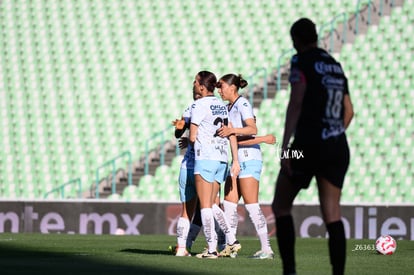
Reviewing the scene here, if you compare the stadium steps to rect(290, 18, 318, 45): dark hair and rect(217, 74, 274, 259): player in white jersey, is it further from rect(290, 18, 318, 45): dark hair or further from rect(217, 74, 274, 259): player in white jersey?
rect(290, 18, 318, 45): dark hair

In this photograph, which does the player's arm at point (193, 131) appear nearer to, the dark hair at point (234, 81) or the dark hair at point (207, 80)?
the dark hair at point (207, 80)

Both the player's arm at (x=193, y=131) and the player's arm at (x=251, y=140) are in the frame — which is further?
the player's arm at (x=251, y=140)

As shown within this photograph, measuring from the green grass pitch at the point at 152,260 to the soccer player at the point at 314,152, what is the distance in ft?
6.15

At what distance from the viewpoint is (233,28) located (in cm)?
2550

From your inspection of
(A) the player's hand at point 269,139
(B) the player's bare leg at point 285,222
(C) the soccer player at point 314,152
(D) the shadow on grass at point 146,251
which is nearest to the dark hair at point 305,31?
(C) the soccer player at point 314,152

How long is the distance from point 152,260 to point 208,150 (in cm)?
132

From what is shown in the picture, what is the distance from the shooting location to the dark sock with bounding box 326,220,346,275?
758cm

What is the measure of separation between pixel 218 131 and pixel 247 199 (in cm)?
89

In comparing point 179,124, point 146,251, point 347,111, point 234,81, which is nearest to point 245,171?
point 179,124

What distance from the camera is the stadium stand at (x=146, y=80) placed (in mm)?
21562

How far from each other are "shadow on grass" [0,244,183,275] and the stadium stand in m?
9.25

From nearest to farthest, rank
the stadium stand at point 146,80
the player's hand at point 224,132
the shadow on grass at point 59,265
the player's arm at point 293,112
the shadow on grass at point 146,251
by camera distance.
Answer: the player's arm at point 293,112
the shadow on grass at point 59,265
the player's hand at point 224,132
the shadow on grass at point 146,251
the stadium stand at point 146,80

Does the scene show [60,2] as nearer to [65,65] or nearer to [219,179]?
[65,65]

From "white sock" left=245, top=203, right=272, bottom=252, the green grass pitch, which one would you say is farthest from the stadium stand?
"white sock" left=245, top=203, right=272, bottom=252
